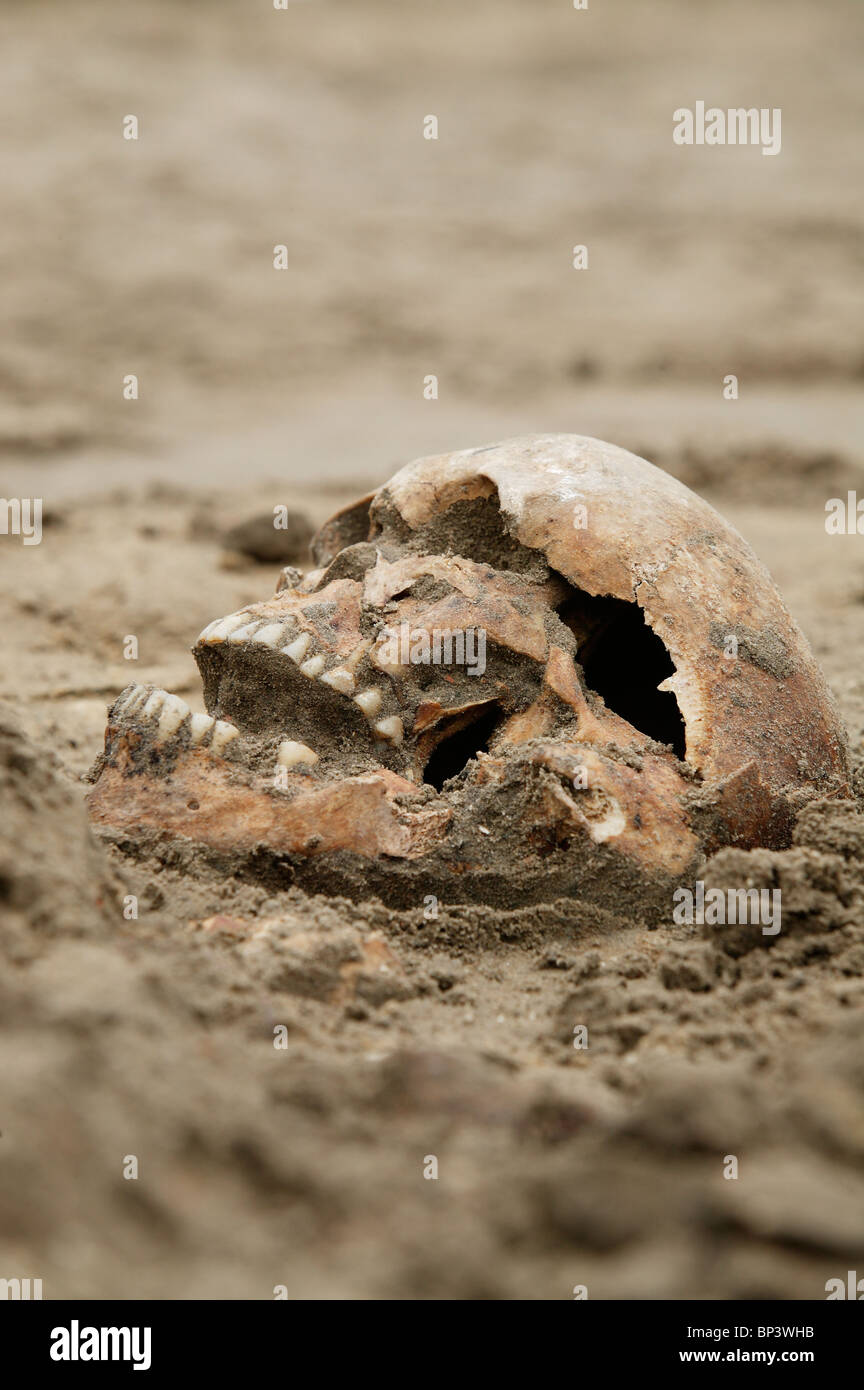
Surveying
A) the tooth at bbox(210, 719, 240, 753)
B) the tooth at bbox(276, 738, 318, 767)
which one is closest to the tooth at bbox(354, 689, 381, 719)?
the tooth at bbox(276, 738, 318, 767)

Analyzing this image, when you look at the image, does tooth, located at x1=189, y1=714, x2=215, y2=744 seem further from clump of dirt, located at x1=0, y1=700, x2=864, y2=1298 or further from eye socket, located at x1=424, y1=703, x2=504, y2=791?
eye socket, located at x1=424, y1=703, x2=504, y2=791

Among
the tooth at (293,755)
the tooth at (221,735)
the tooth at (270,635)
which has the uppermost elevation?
the tooth at (270,635)

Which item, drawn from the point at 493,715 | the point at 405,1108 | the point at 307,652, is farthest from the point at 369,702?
the point at 405,1108

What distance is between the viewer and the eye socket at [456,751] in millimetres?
3319

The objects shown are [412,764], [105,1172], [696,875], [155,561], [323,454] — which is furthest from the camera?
[323,454]

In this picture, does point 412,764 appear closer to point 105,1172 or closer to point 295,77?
point 105,1172

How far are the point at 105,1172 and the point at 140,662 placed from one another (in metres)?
4.54

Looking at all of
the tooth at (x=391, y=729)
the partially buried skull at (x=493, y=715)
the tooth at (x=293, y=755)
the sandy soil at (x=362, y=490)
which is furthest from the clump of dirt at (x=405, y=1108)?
the tooth at (x=391, y=729)

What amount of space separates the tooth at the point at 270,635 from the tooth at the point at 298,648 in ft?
0.13

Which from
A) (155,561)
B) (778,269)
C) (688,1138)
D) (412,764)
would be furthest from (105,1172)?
(778,269)

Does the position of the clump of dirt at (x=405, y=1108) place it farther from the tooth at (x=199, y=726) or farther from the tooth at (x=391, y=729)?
the tooth at (x=391, y=729)

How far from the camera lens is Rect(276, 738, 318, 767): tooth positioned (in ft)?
9.92

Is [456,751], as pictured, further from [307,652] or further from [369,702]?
[307,652]

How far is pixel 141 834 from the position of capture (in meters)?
2.94
